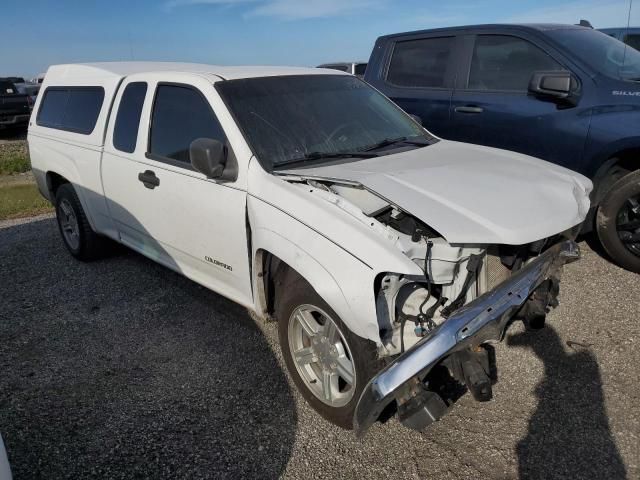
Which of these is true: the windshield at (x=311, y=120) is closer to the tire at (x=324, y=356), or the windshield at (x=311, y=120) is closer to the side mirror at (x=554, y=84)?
the tire at (x=324, y=356)

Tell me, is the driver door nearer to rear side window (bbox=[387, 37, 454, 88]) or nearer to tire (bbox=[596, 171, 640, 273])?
rear side window (bbox=[387, 37, 454, 88])

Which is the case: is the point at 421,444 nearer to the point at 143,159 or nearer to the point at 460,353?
the point at 460,353

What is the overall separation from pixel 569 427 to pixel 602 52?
11.7 ft

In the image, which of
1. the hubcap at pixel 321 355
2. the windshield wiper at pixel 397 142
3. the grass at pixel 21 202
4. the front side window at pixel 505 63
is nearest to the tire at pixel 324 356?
the hubcap at pixel 321 355

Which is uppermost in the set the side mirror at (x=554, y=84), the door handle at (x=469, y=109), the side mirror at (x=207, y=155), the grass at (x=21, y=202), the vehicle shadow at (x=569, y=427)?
the side mirror at (x=554, y=84)

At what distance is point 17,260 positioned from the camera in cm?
570

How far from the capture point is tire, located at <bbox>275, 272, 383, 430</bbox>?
2514 millimetres

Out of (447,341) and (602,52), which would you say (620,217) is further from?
(447,341)

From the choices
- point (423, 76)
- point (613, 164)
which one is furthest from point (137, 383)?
point (423, 76)

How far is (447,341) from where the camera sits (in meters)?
2.09

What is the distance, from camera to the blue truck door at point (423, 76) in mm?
5285

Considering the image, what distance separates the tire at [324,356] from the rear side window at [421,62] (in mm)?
3439

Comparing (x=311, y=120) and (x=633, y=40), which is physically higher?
(x=633, y=40)

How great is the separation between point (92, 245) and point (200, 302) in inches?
63.1
